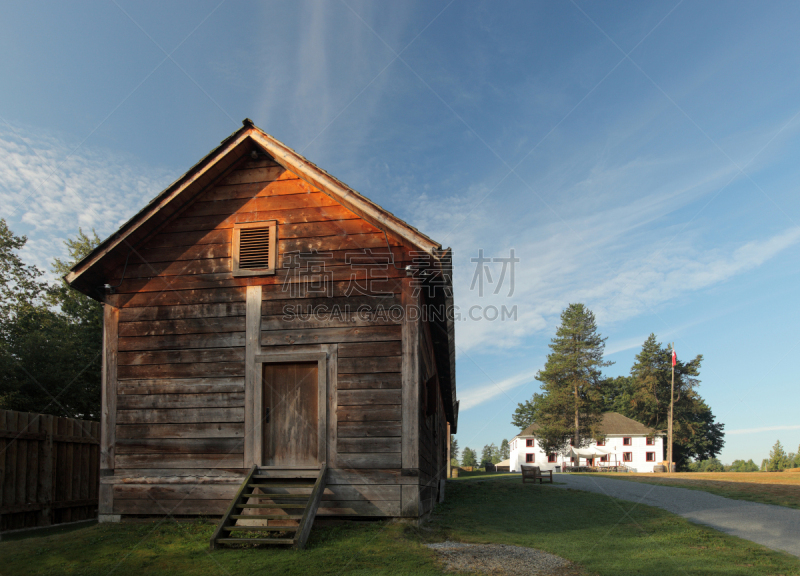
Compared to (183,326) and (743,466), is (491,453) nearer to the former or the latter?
(743,466)

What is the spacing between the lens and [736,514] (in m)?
12.5

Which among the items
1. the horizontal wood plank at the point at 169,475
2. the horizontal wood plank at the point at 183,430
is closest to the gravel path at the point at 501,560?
the horizontal wood plank at the point at 169,475

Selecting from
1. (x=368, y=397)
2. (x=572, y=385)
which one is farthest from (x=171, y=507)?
(x=572, y=385)

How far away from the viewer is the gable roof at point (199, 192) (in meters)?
10.4

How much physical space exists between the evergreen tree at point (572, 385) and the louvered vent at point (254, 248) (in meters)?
55.7

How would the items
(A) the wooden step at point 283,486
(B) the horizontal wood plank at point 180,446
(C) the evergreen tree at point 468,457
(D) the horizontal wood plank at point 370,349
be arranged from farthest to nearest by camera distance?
(C) the evergreen tree at point 468,457
(B) the horizontal wood plank at point 180,446
(D) the horizontal wood plank at point 370,349
(A) the wooden step at point 283,486

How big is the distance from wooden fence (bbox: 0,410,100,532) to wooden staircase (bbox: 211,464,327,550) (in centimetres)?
479

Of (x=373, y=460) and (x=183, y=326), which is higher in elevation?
(x=183, y=326)

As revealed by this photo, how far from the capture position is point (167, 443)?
1047cm

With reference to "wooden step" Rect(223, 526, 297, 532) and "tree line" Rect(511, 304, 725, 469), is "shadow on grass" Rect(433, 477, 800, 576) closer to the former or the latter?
"wooden step" Rect(223, 526, 297, 532)

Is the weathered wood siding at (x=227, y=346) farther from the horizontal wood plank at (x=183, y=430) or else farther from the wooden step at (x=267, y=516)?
the wooden step at (x=267, y=516)

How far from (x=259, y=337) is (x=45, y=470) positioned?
5.92 metres

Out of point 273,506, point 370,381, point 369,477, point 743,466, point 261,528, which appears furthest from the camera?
point 743,466

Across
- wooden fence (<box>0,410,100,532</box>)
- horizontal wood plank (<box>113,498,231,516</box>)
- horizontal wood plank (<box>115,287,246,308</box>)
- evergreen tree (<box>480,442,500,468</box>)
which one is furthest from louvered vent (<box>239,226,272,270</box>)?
evergreen tree (<box>480,442,500,468</box>)
